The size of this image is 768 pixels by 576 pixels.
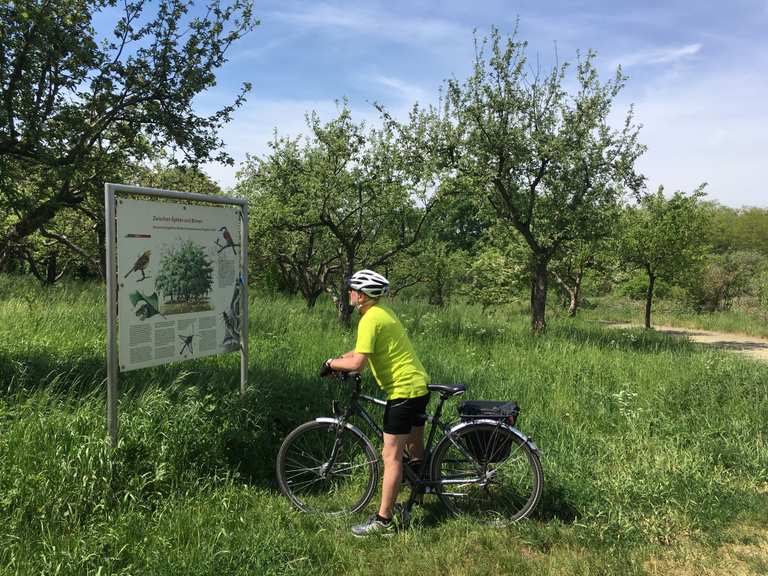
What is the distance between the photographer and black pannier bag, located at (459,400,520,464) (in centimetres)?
397

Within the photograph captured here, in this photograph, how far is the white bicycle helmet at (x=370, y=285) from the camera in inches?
151

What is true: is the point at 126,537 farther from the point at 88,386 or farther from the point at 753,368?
the point at 753,368

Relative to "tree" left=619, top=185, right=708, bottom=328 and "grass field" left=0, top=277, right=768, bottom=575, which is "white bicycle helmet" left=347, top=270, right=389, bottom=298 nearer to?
"grass field" left=0, top=277, right=768, bottom=575

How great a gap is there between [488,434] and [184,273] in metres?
2.84

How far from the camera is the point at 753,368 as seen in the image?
8.45 m

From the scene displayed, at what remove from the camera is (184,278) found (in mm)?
4668

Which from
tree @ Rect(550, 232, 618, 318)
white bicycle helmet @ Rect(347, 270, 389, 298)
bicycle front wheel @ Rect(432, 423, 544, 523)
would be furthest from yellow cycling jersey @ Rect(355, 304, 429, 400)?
tree @ Rect(550, 232, 618, 318)

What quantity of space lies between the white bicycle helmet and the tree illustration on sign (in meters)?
1.66

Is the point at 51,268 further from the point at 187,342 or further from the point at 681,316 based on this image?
the point at 681,316

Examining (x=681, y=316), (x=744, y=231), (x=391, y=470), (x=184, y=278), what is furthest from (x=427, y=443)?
(x=744, y=231)

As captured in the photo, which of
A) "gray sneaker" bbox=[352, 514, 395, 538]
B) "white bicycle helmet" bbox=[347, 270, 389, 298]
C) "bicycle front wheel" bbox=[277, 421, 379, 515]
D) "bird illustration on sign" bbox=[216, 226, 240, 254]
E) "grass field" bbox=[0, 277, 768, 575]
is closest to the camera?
"grass field" bbox=[0, 277, 768, 575]

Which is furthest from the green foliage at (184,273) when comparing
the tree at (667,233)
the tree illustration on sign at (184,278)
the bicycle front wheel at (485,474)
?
the tree at (667,233)

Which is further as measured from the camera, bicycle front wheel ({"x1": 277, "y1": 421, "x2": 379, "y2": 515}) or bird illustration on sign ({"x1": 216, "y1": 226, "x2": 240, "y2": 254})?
bird illustration on sign ({"x1": 216, "y1": 226, "x2": 240, "y2": 254})

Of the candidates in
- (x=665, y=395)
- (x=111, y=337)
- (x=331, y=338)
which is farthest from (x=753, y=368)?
(x=111, y=337)
